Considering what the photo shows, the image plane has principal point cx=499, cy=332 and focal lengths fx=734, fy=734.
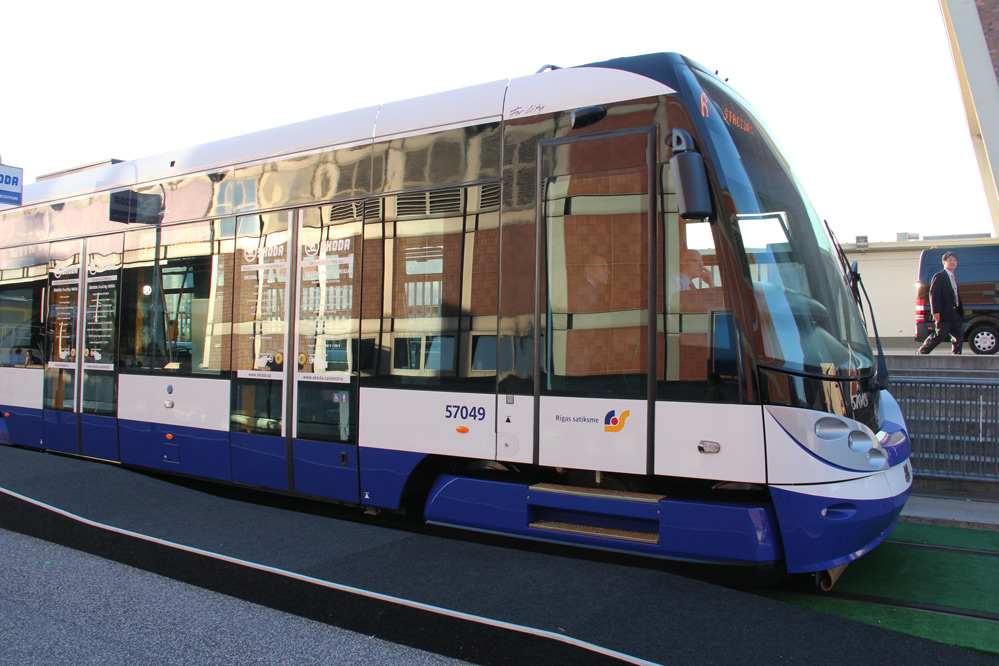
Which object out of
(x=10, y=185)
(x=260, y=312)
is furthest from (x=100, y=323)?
(x=10, y=185)

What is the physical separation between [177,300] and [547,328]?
158 inches

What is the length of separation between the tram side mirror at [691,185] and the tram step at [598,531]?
1.85m

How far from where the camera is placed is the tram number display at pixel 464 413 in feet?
15.7

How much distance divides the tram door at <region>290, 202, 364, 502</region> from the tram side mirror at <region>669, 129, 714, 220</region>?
2488mm

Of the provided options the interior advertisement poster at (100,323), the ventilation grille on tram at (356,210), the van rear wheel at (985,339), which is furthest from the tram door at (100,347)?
the van rear wheel at (985,339)

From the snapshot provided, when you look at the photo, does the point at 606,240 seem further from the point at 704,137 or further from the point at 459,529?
the point at 459,529

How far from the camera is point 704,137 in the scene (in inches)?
165

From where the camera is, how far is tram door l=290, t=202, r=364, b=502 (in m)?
5.48

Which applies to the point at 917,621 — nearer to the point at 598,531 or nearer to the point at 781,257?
the point at 598,531

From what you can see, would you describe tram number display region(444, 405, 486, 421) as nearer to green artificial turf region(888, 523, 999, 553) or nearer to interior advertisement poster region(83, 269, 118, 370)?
green artificial turf region(888, 523, 999, 553)

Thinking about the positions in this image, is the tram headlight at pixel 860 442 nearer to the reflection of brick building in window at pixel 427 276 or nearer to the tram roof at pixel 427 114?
the tram roof at pixel 427 114

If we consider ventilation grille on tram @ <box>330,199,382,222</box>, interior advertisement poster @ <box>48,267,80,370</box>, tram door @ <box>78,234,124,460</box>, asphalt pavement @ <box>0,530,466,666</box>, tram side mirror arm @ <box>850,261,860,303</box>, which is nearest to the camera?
asphalt pavement @ <box>0,530,466,666</box>

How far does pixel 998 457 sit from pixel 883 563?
9.53 feet

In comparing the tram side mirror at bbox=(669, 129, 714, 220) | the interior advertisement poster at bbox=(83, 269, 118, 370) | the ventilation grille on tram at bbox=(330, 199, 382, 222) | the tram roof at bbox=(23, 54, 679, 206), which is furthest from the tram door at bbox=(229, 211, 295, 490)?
the tram side mirror at bbox=(669, 129, 714, 220)
